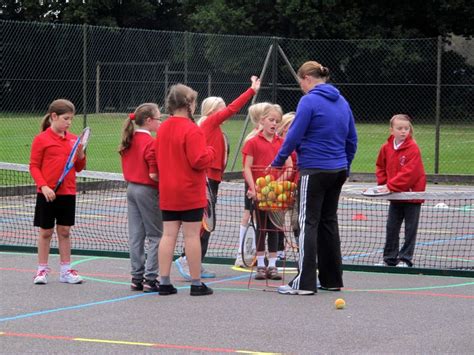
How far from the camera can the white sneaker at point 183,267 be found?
10.0 m

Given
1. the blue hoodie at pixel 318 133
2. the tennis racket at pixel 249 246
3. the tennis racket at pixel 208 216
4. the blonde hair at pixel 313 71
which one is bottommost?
the tennis racket at pixel 249 246

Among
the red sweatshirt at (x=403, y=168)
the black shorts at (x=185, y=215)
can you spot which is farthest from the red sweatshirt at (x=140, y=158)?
the red sweatshirt at (x=403, y=168)

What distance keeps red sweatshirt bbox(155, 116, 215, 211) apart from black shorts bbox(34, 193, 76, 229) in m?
1.14

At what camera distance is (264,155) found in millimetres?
10117

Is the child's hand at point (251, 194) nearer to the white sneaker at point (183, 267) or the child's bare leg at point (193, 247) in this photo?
the child's bare leg at point (193, 247)

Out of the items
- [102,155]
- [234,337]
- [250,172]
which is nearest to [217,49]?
[102,155]

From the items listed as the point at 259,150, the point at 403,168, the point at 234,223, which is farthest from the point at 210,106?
the point at 234,223

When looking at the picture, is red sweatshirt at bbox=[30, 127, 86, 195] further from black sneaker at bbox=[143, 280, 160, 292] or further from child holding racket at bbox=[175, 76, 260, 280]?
child holding racket at bbox=[175, 76, 260, 280]

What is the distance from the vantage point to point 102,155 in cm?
2461

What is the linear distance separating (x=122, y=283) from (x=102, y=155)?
1515cm

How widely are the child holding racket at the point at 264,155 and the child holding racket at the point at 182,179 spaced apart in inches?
41.9

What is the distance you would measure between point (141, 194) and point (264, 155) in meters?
1.41

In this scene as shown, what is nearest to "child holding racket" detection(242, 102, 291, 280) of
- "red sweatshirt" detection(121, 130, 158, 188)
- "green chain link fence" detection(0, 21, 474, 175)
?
"red sweatshirt" detection(121, 130, 158, 188)

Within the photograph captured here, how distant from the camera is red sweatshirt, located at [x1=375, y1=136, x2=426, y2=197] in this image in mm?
10664
